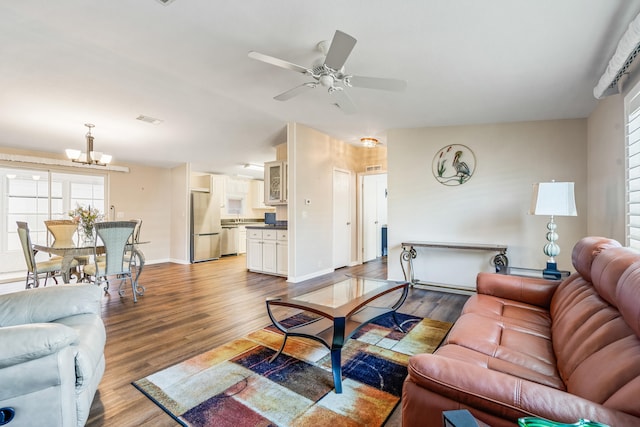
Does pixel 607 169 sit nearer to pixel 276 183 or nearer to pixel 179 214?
pixel 276 183

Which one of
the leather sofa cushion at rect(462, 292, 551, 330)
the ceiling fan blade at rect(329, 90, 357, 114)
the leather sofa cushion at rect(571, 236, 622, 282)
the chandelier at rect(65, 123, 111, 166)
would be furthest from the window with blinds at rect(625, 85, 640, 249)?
the chandelier at rect(65, 123, 111, 166)

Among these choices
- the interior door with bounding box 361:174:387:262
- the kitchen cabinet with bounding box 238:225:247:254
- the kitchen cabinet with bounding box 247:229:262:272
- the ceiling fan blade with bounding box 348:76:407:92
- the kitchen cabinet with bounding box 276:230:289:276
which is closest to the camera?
the ceiling fan blade with bounding box 348:76:407:92

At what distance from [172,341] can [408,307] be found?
2.54 meters

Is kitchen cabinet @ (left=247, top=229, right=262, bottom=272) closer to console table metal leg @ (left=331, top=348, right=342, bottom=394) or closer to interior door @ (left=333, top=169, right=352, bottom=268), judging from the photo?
interior door @ (left=333, top=169, right=352, bottom=268)

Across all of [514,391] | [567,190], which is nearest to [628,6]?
[567,190]

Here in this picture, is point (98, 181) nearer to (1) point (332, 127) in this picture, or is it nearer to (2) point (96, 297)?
(1) point (332, 127)

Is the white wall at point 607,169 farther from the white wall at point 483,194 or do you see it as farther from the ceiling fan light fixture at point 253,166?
the ceiling fan light fixture at point 253,166

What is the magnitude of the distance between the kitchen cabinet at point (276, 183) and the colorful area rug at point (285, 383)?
3152mm

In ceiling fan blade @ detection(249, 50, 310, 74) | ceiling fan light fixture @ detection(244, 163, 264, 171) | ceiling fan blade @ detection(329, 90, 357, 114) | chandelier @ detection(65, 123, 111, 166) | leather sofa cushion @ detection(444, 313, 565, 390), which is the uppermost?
ceiling fan light fixture @ detection(244, 163, 264, 171)

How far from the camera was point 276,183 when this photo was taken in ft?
18.2

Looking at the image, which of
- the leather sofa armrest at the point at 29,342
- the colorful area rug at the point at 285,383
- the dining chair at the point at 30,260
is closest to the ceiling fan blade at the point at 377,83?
the colorful area rug at the point at 285,383

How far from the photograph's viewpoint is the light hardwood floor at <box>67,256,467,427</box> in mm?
1744

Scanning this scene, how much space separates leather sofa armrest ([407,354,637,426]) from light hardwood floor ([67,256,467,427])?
0.78 meters

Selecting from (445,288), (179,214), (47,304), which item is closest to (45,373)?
(47,304)
